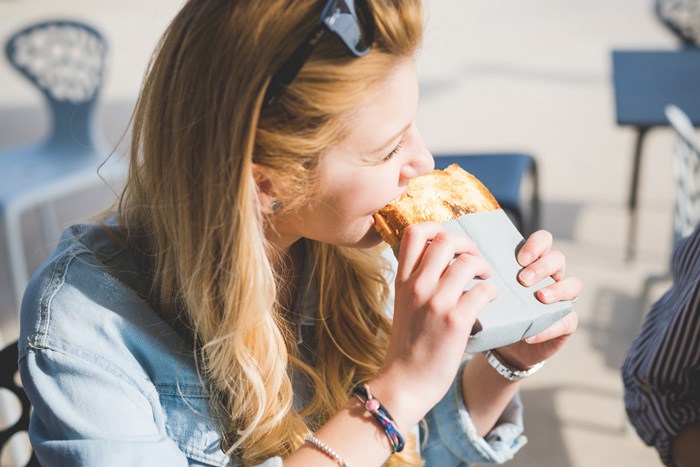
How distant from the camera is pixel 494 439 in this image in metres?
1.43

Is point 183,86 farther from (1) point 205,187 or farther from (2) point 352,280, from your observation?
(2) point 352,280

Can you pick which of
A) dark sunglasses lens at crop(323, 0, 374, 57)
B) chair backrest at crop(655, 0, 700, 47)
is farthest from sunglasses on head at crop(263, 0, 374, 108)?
chair backrest at crop(655, 0, 700, 47)

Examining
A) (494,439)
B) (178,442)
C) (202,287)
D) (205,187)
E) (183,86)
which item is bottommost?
(494,439)

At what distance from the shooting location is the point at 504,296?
44.4 inches

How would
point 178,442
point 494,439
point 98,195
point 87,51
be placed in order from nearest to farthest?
point 178,442 → point 494,439 → point 87,51 → point 98,195

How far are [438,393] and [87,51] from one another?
10.1 feet

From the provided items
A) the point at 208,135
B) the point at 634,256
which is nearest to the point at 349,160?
the point at 208,135

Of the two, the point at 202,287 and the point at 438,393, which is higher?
the point at 202,287

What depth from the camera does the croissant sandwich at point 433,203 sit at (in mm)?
1221

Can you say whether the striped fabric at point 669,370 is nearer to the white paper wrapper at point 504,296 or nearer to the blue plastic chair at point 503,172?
the white paper wrapper at point 504,296

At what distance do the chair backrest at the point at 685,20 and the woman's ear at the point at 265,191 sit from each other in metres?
3.75

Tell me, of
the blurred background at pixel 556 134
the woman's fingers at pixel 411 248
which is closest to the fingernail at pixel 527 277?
the woman's fingers at pixel 411 248

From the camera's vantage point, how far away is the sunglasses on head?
100 cm

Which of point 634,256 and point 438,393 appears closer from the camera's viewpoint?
point 438,393
